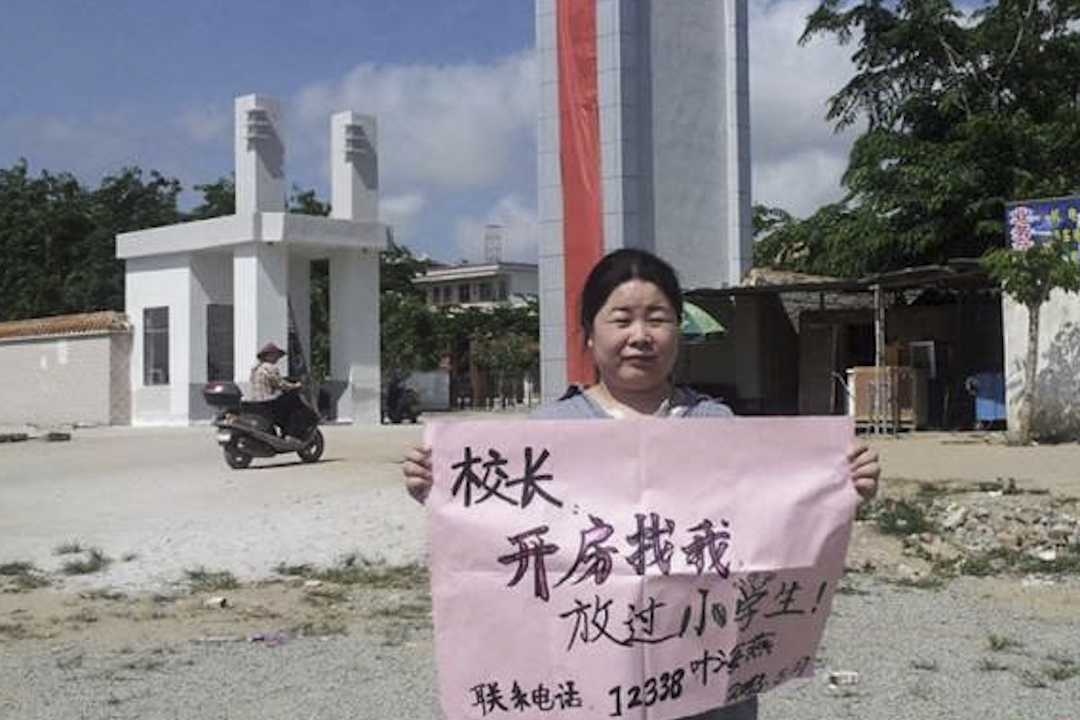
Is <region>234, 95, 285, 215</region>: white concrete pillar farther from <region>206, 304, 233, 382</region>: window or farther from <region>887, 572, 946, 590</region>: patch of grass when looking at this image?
<region>887, 572, 946, 590</region>: patch of grass

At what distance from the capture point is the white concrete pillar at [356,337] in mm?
26250

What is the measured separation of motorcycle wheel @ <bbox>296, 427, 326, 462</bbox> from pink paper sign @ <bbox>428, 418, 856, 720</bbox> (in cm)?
1250

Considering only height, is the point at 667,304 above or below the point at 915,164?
below

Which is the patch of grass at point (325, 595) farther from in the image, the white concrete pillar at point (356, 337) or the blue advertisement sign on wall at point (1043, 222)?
the white concrete pillar at point (356, 337)

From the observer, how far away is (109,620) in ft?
22.6

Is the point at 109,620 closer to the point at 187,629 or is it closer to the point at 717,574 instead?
the point at 187,629

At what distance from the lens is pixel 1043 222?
1650 cm

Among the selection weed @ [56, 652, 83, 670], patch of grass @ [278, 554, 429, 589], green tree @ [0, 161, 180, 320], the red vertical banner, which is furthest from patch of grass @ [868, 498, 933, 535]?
green tree @ [0, 161, 180, 320]

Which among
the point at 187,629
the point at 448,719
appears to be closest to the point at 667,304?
the point at 448,719

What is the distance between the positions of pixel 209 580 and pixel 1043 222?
1240 centimetres

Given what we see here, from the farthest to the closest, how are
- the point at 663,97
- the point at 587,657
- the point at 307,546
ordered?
the point at 663,97 < the point at 307,546 < the point at 587,657

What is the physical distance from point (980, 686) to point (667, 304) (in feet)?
10.2

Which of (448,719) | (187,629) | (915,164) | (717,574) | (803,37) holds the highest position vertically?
(803,37)

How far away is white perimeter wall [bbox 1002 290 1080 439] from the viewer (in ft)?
52.4
